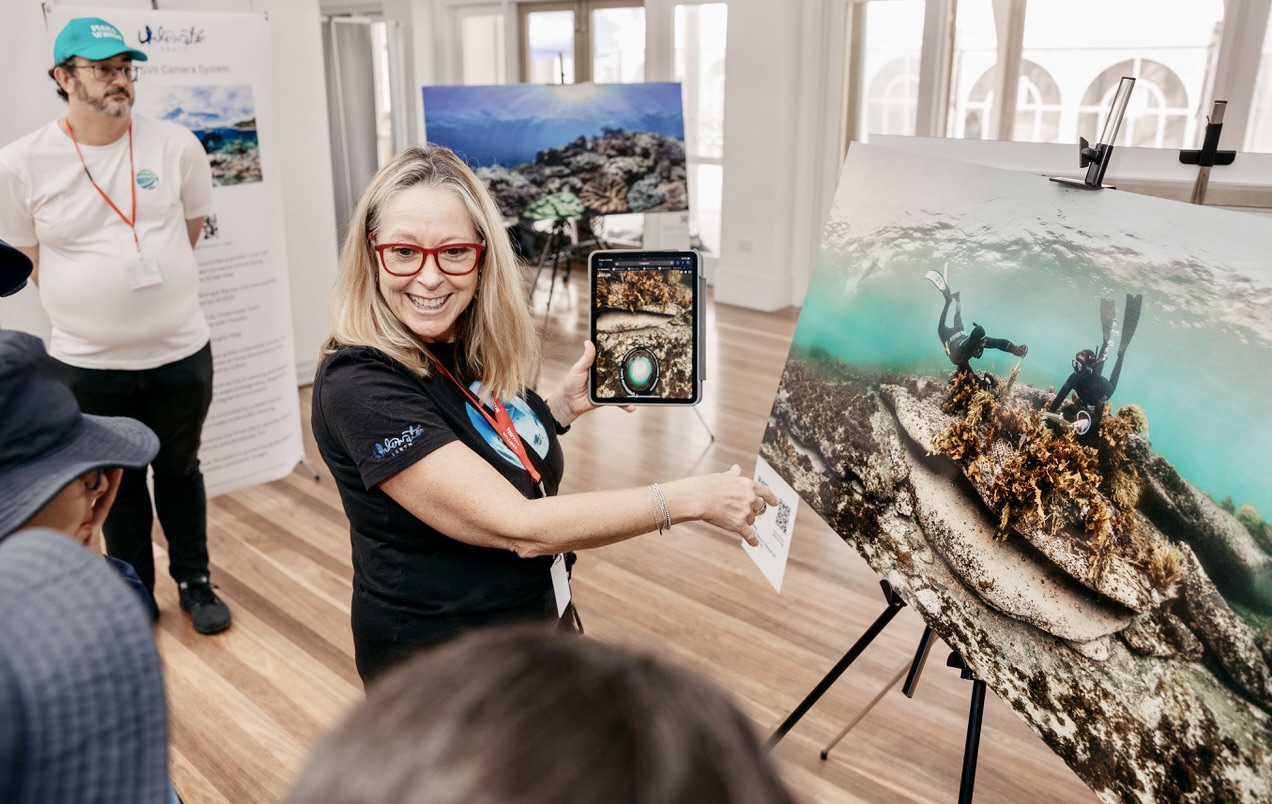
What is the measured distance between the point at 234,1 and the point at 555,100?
227 cm

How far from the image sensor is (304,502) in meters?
3.79

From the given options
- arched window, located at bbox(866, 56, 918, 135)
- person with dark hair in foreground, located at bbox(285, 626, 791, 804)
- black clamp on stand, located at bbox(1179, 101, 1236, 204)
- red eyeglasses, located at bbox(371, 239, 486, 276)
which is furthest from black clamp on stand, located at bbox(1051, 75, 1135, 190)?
arched window, located at bbox(866, 56, 918, 135)

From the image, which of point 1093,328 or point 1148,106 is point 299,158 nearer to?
point 1093,328

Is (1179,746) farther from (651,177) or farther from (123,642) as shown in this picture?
(651,177)

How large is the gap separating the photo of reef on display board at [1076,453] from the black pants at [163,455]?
1.95m

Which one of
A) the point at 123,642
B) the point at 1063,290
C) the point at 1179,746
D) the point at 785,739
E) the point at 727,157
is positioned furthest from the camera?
the point at 727,157

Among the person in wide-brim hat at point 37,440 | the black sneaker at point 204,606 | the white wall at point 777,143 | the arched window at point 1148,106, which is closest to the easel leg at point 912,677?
the person in wide-brim hat at point 37,440

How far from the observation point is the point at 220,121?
3.38m

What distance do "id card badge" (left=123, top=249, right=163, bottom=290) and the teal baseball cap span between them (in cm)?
52

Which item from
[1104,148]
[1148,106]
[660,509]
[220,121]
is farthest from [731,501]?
[1148,106]

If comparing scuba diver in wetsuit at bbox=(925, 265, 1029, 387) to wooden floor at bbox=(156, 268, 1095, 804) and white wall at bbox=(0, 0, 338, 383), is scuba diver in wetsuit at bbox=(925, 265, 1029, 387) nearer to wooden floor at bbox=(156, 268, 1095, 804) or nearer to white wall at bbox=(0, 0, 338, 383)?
wooden floor at bbox=(156, 268, 1095, 804)

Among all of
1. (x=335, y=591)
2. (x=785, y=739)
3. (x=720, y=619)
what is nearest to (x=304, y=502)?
(x=335, y=591)

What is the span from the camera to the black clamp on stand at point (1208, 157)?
4.62 feet

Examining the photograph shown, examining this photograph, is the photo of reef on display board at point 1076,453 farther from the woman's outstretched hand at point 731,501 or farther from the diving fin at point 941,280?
the woman's outstretched hand at point 731,501
